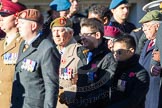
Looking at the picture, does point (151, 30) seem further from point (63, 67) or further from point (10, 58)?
point (10, 58)

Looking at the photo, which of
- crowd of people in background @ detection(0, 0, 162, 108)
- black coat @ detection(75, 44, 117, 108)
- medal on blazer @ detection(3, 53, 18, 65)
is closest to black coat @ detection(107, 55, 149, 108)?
crowd of people in background @ detection(0, 0, 162, 108)

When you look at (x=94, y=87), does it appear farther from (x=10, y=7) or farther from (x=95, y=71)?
(x=10, y=7)

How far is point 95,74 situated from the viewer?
15.6 ft

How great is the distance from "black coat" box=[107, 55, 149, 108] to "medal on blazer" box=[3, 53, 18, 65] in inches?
37.9

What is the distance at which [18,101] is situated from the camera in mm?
4777

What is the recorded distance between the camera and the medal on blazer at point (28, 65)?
459 cm

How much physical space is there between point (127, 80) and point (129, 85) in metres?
0.05

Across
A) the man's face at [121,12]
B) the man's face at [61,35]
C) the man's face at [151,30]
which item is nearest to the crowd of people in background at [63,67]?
the man's face at [61,35]

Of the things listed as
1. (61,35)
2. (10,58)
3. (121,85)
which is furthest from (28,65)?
(121,85)

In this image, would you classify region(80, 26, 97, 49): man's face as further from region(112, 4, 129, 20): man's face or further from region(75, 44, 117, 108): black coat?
region(112, 4, 129, 20): man's face

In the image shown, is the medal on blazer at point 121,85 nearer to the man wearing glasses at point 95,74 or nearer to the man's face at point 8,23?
the man wearing glasses at point 95,74

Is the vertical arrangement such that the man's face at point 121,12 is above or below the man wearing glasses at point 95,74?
above

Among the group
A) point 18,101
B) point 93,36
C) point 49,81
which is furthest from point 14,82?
point 93,36

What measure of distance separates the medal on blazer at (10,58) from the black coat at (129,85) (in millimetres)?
962
